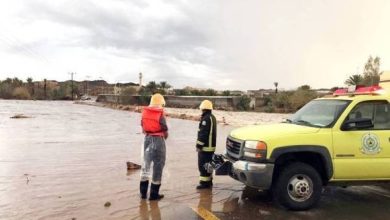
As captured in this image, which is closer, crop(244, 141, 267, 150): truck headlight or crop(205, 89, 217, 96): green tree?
crop(244, 141, 267, 150): truck headlight

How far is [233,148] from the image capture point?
7.98 m

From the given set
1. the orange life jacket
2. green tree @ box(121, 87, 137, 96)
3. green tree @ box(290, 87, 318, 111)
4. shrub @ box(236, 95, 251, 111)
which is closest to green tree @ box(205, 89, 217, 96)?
green tree @ box(121, 87, 137, 96)

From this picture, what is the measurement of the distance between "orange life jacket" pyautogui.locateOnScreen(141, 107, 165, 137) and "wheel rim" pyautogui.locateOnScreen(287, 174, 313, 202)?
94.4 inches

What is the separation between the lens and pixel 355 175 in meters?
7.57

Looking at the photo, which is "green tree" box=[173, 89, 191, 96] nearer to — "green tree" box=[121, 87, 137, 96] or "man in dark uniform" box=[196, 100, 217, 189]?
"green tree" box=[121, 87, 137, 96]

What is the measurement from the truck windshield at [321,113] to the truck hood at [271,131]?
0.89 ft

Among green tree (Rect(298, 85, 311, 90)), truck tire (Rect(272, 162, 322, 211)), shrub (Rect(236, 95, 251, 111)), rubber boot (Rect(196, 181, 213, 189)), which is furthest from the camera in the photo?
green tree (Rect(298, 85, 311, 90))

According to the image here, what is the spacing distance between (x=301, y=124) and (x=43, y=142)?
1221 cm

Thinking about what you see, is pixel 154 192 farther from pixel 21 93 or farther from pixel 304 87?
pixel 21 93

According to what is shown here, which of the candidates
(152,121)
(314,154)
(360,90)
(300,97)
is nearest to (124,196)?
(152,121)

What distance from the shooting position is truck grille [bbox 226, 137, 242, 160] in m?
7.70

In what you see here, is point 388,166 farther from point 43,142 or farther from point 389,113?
point 43,142

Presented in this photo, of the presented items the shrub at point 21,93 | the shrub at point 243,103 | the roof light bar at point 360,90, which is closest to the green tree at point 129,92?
the shrub at point 243,103

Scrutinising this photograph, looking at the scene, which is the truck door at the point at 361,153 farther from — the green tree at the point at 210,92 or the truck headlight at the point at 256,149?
the green tree at the point at 210,92
